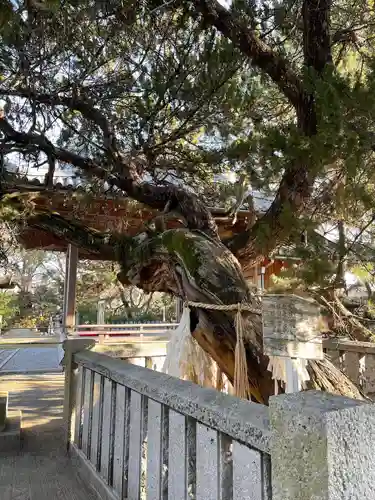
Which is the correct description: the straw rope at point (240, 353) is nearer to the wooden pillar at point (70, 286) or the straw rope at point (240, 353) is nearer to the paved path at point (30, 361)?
the wooden pillar at point (70, 286)

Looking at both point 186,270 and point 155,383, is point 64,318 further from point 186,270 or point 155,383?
point 155,383

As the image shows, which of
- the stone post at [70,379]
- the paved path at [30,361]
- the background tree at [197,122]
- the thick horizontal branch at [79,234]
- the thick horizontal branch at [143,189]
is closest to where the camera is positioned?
the background tree at [197,122]

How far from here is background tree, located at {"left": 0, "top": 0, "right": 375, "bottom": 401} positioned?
243 centimetres

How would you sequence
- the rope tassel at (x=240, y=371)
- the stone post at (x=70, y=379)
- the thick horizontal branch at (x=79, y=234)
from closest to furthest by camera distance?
the rope tassel at (x=240, y=371), the stone post at (x=70, y=379), the thick horizontal branch at (x=79, y=234)

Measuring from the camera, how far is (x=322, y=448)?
805 mm

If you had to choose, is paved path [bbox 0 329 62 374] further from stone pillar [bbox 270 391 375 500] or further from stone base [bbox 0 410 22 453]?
stone pillar [bbox 270 391 375 500]

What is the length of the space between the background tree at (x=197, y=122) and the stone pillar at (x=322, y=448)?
1409 mm

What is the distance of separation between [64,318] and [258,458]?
7.78 meters

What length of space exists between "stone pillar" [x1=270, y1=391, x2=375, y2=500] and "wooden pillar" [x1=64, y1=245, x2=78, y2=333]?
7.11m

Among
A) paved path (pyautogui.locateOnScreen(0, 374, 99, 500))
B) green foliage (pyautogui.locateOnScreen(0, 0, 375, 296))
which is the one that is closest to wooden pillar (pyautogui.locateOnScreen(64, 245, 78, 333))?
paved path (pyautogui.locateOnScreen(0, 374, 99, 500))

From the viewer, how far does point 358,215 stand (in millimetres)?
2627

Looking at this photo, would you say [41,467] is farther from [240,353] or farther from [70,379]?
[240,353]

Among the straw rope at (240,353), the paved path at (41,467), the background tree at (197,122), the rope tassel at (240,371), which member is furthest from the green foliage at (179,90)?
the paved path at (41,467)

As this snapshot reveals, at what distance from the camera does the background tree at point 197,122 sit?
2.43 metres
